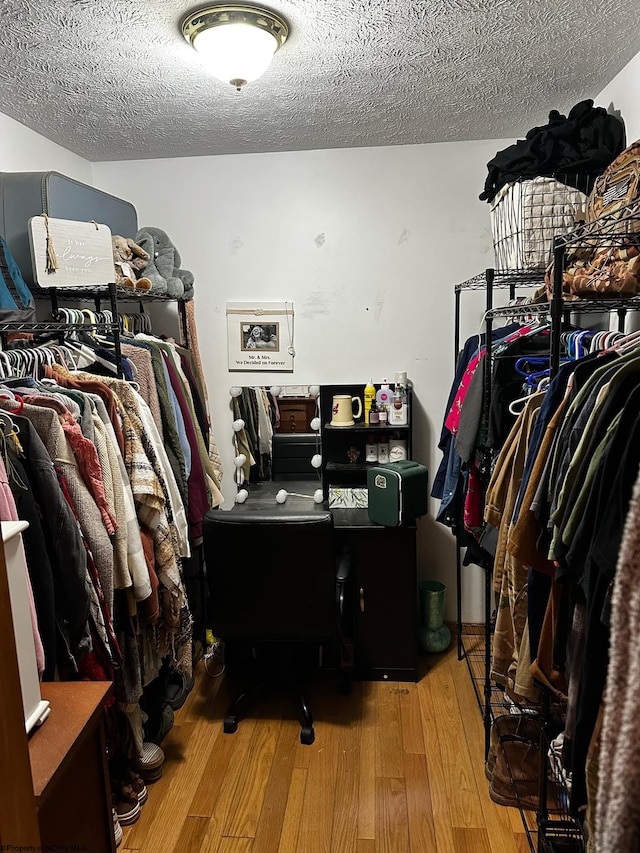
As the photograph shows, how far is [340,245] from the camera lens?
302 cm

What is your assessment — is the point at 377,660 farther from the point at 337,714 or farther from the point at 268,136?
the point at 268,136

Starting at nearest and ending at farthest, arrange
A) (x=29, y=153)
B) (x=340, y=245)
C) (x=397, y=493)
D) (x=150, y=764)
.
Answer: (x=150, y=764) → (x=29, y=153) → (x=397, y=493) → (x=340, y=245)

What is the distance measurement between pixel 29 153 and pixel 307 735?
8.72ft

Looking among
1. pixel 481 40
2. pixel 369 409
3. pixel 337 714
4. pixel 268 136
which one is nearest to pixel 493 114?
pixel 481 40

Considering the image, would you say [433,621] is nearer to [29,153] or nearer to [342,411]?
[342,411]

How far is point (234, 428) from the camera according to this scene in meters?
3.17

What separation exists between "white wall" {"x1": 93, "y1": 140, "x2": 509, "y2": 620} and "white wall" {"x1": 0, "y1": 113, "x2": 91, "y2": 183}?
10.4 inches

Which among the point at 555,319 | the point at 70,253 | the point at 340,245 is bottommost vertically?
the point at 555,319

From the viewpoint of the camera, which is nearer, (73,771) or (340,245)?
(73,771)

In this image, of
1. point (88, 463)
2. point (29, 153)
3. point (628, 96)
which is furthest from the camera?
point (29, 153)

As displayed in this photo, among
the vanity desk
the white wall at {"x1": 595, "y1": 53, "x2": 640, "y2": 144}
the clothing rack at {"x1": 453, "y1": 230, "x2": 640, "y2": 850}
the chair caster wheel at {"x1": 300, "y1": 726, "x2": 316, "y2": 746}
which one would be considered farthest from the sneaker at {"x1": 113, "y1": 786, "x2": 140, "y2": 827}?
the white wall at {"x1": 595, "y1": 53, "x2": 640, "y2": 144}

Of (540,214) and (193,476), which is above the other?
(540,214)

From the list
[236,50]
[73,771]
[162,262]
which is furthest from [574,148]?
[73,771]

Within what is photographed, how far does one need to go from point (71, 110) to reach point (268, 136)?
84cm
